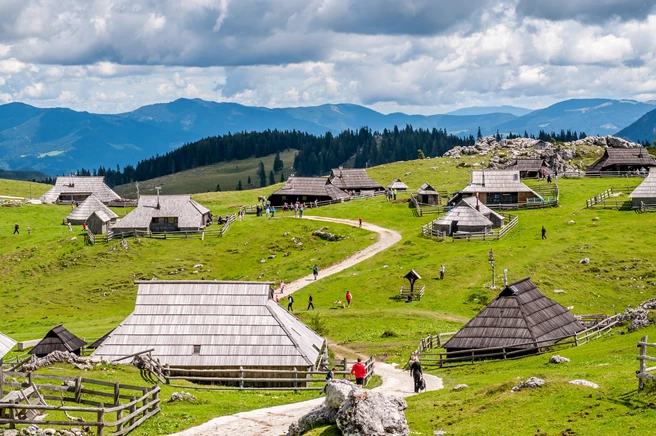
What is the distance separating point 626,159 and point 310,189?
48.7m

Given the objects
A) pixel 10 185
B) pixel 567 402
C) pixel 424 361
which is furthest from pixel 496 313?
pixel 10 185

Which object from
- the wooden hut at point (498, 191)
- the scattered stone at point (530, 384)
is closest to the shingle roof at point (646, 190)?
the wooden hut at point (498, 191)

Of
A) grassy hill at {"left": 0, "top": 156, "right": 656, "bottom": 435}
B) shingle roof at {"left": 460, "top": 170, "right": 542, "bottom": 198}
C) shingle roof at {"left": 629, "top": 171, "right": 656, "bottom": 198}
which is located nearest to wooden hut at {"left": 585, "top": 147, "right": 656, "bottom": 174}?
grassy hill at {"left": 0, "top": 156, "right": 656, "bottom": 435}

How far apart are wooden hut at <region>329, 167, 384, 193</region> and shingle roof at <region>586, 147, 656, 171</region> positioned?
33711 mm

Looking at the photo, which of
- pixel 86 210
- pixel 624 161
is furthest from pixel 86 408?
pixel 624 161

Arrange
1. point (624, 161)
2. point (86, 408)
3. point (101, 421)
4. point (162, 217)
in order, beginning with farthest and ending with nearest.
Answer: point (624, 161) → point (162, 217) → point (86, 408) → point (101, 421)

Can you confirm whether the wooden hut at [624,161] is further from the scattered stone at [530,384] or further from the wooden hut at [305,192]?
the scattered stone at [530,384]

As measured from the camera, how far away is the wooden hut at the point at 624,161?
12308 cm

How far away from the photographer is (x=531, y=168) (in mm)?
126500

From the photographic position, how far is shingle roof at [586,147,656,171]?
123 m

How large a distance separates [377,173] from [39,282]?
269ft

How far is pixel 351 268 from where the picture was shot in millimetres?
74875

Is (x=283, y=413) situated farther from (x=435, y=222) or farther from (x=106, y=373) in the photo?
(x=435, y=222)

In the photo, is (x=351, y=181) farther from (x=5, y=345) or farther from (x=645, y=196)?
(x=5, y=345)
